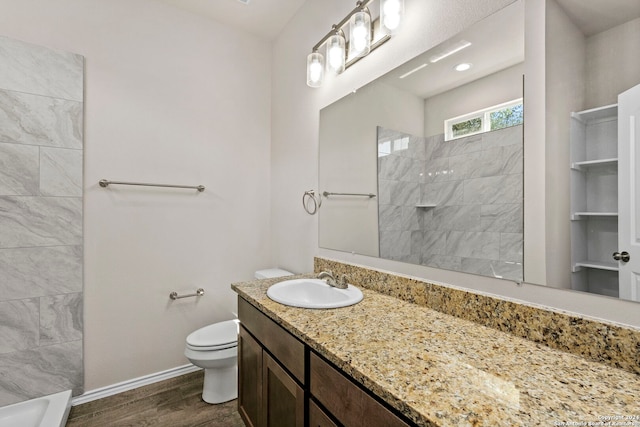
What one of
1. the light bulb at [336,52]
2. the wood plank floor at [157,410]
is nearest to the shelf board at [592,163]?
the light bulb at [336,52]

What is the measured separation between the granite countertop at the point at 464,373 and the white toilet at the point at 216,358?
954 millimetres

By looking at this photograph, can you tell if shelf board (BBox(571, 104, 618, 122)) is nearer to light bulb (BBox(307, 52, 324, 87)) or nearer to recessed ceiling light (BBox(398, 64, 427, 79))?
recessed ceiling light (BBox(398, 64, 427, 79))

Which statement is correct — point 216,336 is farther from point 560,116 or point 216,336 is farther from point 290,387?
point 560,116

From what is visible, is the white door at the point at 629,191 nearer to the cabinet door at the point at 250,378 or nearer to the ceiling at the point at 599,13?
the ceiling at the point at 599,13

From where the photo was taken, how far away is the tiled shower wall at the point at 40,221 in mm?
1687

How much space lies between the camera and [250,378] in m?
1.41

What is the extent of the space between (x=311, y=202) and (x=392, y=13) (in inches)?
46.8

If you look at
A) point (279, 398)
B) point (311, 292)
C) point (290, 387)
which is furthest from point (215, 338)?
point (290, 387)

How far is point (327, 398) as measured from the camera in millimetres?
848

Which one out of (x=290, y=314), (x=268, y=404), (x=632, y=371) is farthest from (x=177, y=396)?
(x=632, y=371)

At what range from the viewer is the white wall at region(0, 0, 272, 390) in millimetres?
1916

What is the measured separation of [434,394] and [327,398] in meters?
0.35

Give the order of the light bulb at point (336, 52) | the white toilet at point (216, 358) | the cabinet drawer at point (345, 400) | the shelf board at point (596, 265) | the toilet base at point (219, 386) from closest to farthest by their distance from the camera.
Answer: the cabinet drawer at point (345, 400) < the shelf board at point (596, 265) < the light bulb at point (336, 52) < the white toilet at point (216, 358) < the toilet base at point (219, 386)

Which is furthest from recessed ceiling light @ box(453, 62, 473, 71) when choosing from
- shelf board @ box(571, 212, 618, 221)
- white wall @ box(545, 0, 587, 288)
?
shelf board @ box(571, 212, 618, 221)
